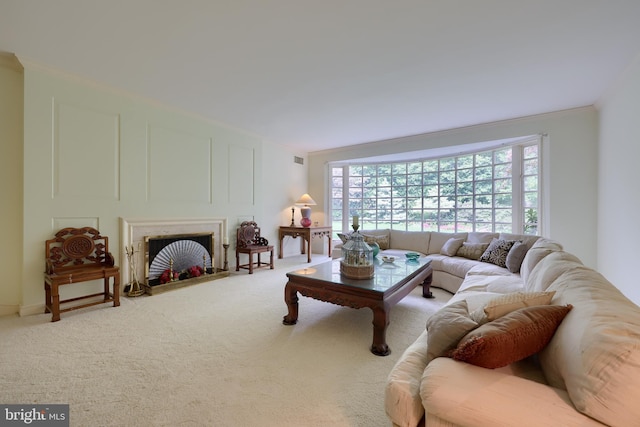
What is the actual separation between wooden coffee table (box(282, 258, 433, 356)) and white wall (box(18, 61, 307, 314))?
7.90ft

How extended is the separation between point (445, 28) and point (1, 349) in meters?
4.22

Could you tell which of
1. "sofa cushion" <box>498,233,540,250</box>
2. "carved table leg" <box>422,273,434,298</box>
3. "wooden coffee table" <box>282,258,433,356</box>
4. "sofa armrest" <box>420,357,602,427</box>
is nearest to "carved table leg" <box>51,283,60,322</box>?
"wooden coffee table" <box>282,258,433,356</box>

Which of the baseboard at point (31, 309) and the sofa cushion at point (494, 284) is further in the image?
the baseboard at point (31, 309)

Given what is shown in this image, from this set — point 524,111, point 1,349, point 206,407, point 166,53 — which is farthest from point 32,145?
point 524,111

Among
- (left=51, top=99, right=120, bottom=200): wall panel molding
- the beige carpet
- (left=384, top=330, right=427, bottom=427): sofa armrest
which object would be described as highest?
(left=51, top=99, right=120, bottom=200): wall panel molding

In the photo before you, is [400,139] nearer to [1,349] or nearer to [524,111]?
[524,111]

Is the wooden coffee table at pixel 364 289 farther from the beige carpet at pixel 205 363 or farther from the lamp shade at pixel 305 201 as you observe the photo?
the lamp shade at pixel 305 201

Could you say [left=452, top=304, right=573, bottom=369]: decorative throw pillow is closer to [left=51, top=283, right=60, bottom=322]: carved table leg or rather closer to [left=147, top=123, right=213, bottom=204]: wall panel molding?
[left=51, top=283, right=60, bottom=322]: carved table leg

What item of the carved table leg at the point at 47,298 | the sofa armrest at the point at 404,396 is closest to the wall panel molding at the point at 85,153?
the carved table leg at the point at 47,298

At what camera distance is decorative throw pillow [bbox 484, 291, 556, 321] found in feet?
4.13

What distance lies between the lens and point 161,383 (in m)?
1.64

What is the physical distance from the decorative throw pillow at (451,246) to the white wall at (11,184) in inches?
203

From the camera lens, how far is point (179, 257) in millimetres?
3877

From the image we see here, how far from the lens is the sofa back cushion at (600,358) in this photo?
72 cm
